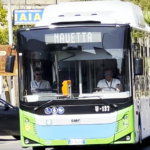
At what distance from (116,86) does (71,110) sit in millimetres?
1117

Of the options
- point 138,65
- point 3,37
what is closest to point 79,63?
point 138,65

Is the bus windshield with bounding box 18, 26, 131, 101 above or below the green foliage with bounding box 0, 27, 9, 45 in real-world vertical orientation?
above

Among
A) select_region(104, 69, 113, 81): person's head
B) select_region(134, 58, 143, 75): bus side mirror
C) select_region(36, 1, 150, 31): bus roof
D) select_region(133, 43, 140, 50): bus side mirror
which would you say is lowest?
select_region(104, 69, 113, 81): person's head

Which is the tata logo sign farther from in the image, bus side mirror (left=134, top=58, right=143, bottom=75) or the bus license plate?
bus side mirror (left=134, top=58, right=143, bottom=75)

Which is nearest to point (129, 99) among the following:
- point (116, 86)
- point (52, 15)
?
point (116, 86)

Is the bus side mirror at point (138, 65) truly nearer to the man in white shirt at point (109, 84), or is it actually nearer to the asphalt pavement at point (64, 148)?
the man in white shirt at point (109, 84)

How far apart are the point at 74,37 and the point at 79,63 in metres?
0.59

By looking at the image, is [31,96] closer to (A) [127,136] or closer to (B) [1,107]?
(A) [127,136]

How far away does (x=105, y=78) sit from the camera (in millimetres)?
14039

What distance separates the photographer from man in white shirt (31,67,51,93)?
1405cm

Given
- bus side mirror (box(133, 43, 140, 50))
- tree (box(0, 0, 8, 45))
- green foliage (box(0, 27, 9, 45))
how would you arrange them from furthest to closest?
green foliage (box(0, 27, 9, 45))
tree (box(0, 0, 8, 45))
bus side mirror (box(133, 43, 140, 50))

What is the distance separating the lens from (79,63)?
14.1m

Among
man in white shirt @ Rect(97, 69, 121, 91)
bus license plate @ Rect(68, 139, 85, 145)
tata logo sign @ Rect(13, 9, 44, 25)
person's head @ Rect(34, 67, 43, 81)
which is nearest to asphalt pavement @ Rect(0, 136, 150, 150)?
bus license plate @ Rect(68, 139, 85, 145)

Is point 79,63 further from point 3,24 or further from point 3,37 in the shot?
point 3,37
